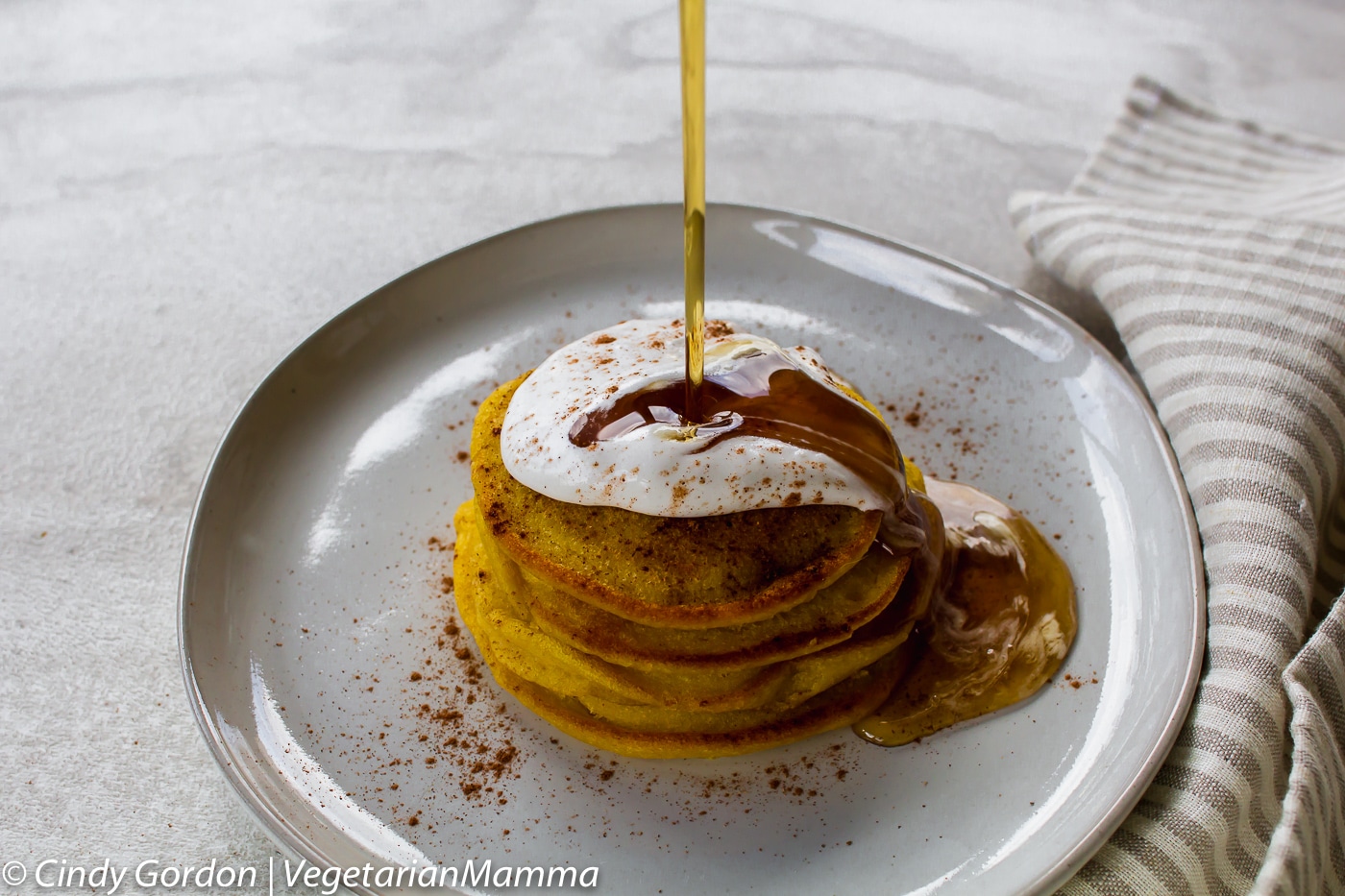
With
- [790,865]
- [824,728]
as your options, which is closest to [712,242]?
[824,728]

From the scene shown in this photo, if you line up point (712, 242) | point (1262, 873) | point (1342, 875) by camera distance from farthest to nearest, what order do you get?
point (712, 242) < point (1342, 875) < point (1262, 873)

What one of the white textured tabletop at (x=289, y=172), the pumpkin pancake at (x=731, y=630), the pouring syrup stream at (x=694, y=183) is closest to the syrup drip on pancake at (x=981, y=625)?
the pumpkin pancake at (x=731, y=630)

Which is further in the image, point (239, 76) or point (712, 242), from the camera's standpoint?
Answer: point (239, 76)

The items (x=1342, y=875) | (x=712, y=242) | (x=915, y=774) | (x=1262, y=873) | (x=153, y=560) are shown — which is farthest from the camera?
(x=712, y=242)

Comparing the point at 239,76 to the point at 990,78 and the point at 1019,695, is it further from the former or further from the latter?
the point at 1019,695

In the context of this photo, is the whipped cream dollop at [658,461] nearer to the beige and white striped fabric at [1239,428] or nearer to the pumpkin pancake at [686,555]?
the pumpkin pancake at [686,555]

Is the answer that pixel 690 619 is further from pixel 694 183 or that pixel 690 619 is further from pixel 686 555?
pixel 694 183

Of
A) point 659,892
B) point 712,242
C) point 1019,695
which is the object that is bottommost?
point 659,892
